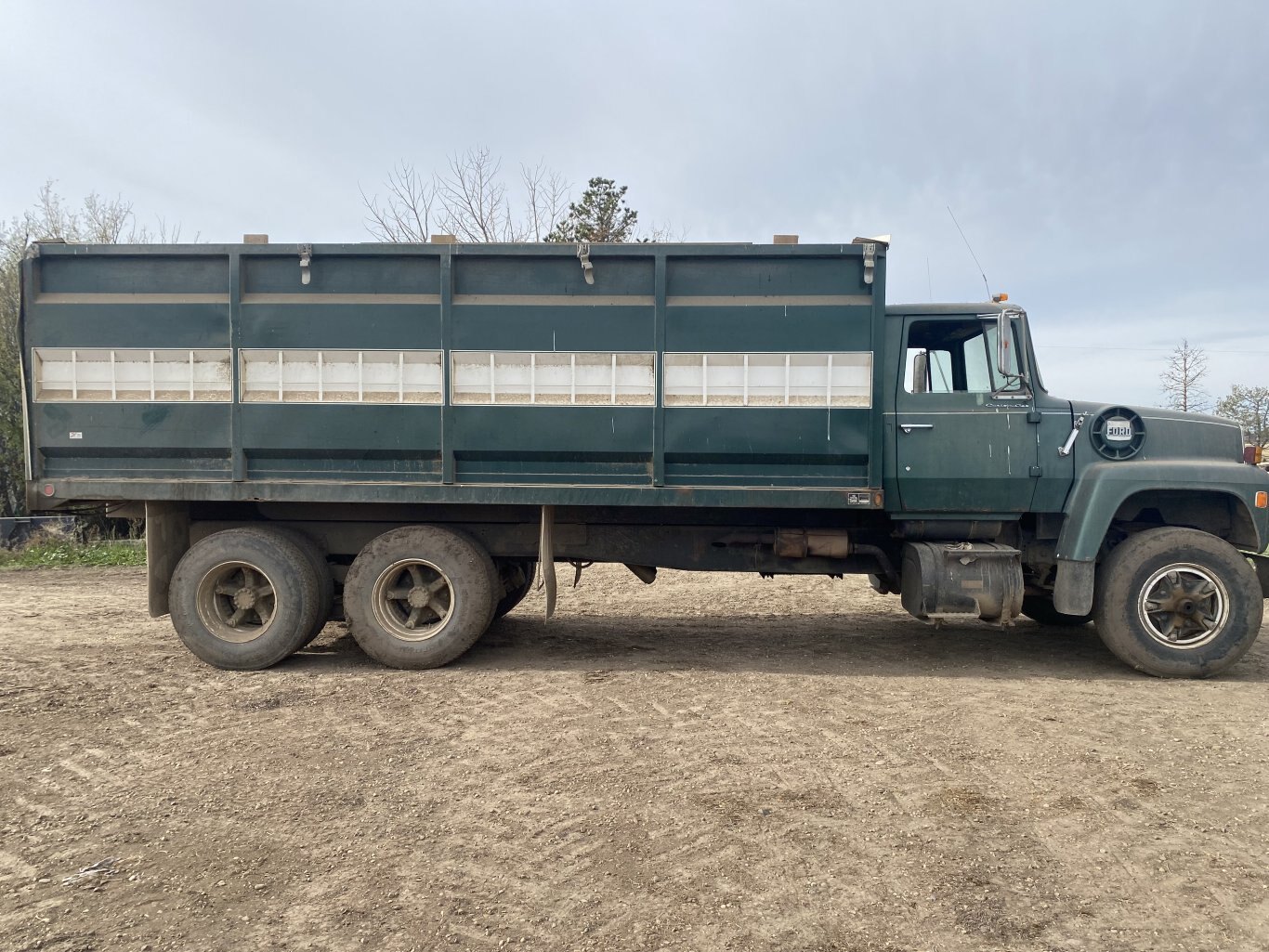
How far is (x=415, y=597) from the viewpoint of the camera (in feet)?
18.9

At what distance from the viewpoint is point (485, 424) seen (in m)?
5.57

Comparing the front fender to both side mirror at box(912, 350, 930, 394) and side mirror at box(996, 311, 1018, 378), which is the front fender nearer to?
side mirror at box(996, 311, 1018, 378)

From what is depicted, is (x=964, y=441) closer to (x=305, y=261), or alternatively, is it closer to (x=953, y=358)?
(x=953, y=358)

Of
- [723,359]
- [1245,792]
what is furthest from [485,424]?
[1245,792]

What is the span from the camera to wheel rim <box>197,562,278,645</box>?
571 cm

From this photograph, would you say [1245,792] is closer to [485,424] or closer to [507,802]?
[507,802]

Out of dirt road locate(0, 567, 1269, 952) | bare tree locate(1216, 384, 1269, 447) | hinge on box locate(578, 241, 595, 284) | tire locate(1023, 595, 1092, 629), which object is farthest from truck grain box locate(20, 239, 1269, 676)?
bare tree locate(1216, 384, 1269, 447)

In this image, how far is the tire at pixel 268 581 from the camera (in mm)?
5660

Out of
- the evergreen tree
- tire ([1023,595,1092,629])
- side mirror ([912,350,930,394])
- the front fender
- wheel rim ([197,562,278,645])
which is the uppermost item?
the evergreen tree

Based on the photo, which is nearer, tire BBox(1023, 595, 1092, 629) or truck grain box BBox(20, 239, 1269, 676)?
truck grain box BBox(20, 239, 1269, 676)

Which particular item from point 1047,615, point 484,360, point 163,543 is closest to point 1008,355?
point 1047,615

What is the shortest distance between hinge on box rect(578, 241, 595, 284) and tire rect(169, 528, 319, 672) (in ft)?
9.60

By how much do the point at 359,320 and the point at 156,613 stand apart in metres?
2.79

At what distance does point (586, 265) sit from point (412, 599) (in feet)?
9.01
